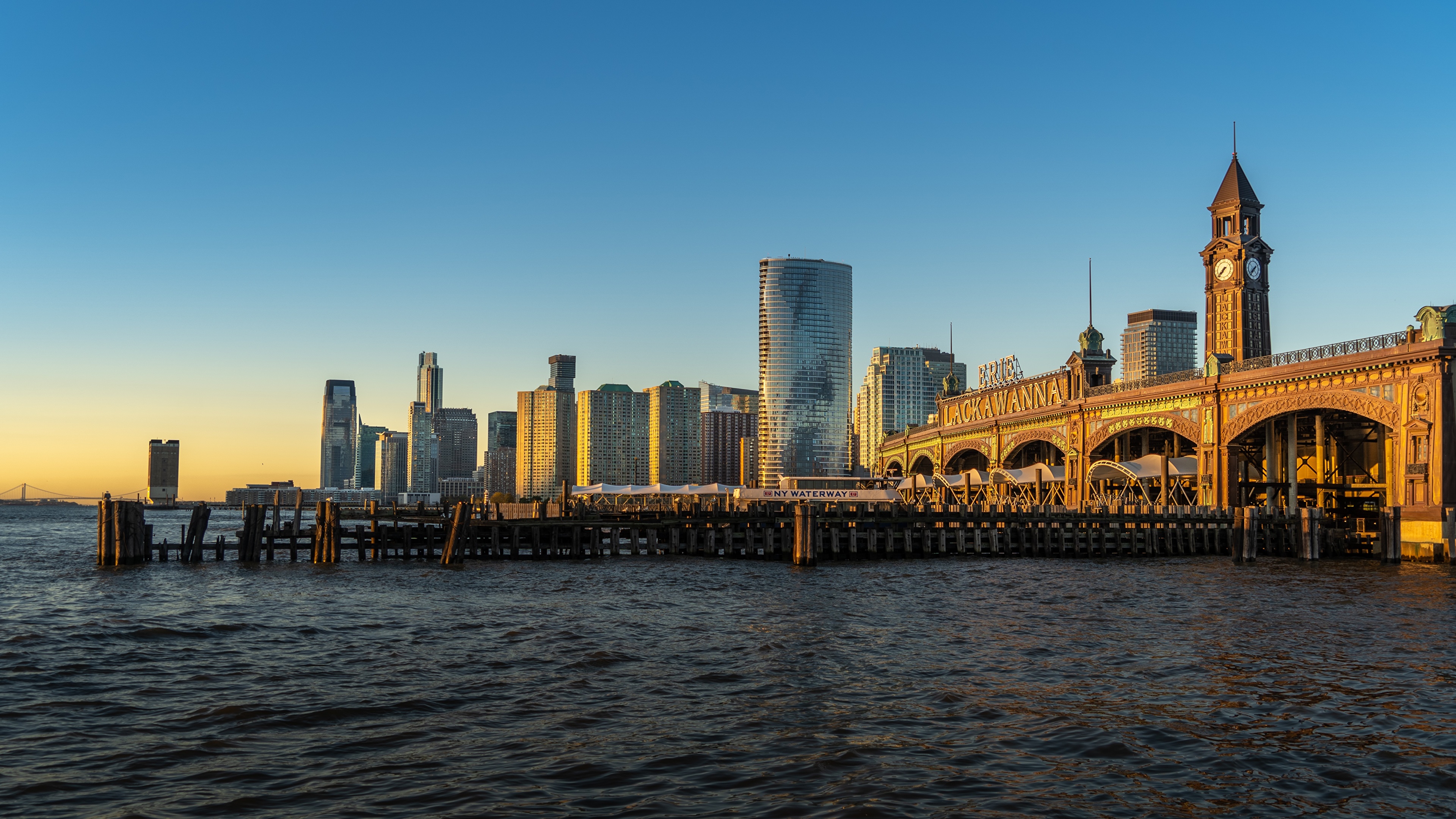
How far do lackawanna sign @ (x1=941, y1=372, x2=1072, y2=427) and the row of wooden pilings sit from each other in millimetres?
24136

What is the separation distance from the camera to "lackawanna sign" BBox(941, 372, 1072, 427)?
326 feet

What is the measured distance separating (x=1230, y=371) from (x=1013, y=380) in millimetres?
37085

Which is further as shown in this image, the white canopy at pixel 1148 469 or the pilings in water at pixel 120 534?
the white canopy at pixel 1148 469

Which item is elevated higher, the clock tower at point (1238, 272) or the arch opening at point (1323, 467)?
A: the clock tower at point (1238, 272)

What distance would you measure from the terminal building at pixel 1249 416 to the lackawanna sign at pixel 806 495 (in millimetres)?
16730

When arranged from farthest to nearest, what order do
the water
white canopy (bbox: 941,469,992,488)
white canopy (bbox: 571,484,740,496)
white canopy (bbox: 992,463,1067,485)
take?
white canopy (bbox: 941,469,992,488)
white canopy (bbox: 992,463,1067,485)
white canopy (bbox: 571,484,740,496)
the water

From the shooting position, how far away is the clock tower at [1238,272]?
330ft

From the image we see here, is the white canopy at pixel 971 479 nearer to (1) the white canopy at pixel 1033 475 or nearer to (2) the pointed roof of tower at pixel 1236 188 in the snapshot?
(1) the white canopy at pixel 1033 475

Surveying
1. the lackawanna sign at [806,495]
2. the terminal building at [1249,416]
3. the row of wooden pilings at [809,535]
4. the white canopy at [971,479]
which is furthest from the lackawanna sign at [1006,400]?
the lackawanna sign at [806,495]

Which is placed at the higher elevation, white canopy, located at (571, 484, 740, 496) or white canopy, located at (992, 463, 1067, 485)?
white canopy, located at (992, 463, 1067, 485)

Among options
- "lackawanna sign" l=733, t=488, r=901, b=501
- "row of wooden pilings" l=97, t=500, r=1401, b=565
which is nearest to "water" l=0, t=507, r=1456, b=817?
"row of wooden pilings" l=97, t=500, r=1401, b=565

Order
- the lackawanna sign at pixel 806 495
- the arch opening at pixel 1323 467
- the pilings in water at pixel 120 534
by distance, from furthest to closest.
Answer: the lackawanna sign at pixel 806 495, the arch opening at pixel 1323 467, the pilings in water at pixel 120 534

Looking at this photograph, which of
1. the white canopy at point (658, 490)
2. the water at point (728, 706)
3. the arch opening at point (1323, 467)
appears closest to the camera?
the water at point (728, 706)

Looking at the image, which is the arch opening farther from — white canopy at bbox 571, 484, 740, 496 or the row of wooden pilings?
white canopy at bbox 571, 484, 740, 496
